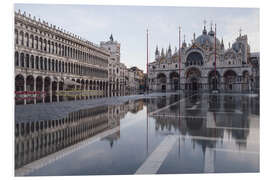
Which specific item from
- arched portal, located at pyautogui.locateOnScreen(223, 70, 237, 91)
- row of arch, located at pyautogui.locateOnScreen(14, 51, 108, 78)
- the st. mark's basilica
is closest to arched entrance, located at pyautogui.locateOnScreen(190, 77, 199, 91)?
the st. mark's basilica

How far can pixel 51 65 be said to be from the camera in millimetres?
28359

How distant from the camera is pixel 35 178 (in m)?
3.61

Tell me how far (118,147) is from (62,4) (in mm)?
4535

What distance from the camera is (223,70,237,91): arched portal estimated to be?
56.2 metres

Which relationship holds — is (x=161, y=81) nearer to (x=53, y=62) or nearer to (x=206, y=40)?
(x=206, y=40)

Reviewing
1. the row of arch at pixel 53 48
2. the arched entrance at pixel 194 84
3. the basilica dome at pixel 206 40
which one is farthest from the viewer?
the basilica dome at pixel 206 40

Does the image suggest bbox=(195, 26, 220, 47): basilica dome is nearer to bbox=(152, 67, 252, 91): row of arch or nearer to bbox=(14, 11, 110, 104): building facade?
bbox=(152, 67, 252, 91): row of arch

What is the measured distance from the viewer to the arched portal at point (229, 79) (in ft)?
185

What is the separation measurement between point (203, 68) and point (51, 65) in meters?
44.6

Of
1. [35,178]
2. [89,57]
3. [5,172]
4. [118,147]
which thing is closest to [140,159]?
[118,147]

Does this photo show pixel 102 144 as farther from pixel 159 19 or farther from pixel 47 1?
pixel 159 19

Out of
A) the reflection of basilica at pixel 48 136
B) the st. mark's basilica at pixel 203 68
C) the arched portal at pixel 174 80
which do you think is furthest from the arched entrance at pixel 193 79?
the reflection of basilica at pixel 48 136

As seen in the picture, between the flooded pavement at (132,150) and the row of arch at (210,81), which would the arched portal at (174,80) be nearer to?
the row of arch at (210,81)

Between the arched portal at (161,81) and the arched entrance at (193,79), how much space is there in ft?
23.3
